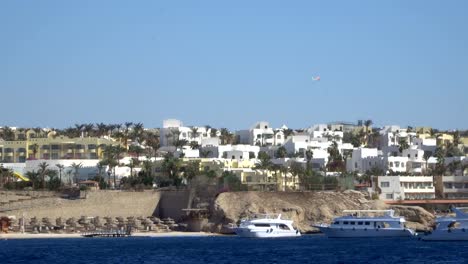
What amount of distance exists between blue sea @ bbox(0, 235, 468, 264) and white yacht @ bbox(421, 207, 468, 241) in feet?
6.24

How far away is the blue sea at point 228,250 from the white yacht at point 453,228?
190cm

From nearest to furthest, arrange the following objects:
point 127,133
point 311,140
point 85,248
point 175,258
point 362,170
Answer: point 175,258, point 85,248, point 362,170, point 127,133, point 311,140

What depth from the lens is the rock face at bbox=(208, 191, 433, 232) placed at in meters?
114

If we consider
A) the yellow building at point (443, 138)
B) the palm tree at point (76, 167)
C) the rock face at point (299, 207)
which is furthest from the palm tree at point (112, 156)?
the yellow building at point (443, 138)

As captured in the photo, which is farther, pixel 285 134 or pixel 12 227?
pixel 285 134

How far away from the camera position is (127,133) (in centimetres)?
16638

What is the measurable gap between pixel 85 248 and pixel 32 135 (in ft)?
285

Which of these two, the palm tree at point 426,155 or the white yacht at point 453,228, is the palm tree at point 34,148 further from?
the white yacht at point 453,228

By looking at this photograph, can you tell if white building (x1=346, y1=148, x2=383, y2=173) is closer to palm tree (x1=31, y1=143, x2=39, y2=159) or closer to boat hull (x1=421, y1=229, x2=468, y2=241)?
palm tree (x1=31, y1=143, x2=39, y2=159)

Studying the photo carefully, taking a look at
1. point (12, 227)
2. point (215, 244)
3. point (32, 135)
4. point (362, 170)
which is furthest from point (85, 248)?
point (32, 135)

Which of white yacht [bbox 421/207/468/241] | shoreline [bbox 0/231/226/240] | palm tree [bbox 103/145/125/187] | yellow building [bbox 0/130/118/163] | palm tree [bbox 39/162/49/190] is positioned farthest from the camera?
yellow building [bbox 0/130/118/163]

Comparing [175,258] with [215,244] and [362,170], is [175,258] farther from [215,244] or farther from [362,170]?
[362,170]

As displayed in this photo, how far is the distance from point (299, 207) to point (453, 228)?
21.5m

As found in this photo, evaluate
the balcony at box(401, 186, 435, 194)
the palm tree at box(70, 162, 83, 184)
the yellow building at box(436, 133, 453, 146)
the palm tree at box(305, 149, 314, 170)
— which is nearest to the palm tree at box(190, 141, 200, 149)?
the palm tree at box(305, 149, 314, 170)
